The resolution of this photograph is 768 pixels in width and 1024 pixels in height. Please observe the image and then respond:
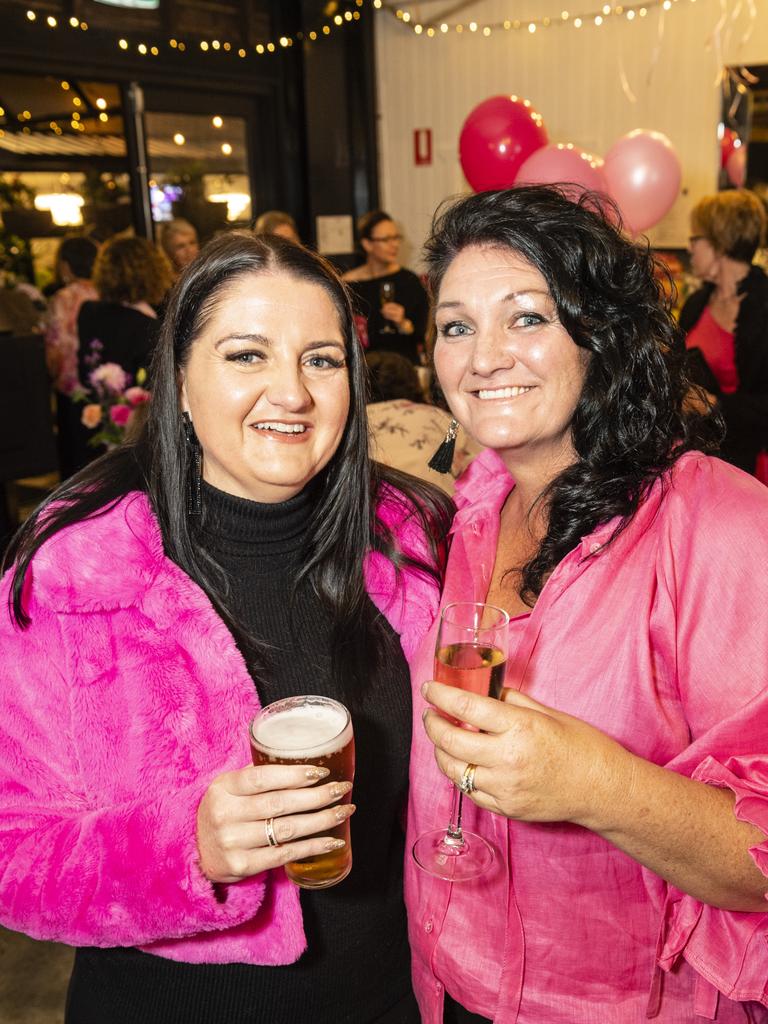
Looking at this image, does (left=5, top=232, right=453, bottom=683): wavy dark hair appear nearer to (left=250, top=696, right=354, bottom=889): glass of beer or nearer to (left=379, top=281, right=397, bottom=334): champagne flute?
(left=250, top=696, right=354, bottom=889): glass of beer

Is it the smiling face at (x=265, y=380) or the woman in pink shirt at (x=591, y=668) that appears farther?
the smiling face at (x=265, y=380)

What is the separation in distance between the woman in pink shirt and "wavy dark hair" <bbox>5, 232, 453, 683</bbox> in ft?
0.51

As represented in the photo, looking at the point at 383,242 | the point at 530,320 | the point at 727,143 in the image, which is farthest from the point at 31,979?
the point at 727,143

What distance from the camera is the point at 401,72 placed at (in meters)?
7.63

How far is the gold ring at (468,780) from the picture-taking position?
1062 millimetres

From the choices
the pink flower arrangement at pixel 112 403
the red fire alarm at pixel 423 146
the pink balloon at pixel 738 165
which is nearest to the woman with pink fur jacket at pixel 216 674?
the pink flower arrangement at pixel 112 403

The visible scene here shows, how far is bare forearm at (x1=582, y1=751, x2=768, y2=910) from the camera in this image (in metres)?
1.07

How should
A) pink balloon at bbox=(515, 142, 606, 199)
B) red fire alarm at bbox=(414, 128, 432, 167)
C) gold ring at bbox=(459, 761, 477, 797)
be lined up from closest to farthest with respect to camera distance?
gold ring at bbox=(459, 761, 477, 797)
pink balloon at bbox=(515, 142, 606, 199)
red fire alarm at bbox=(414, 128, 432, 167)

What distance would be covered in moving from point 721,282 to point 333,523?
3054mm

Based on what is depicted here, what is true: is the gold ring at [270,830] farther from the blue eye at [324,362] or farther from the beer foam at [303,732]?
the blue eye at [324,362]

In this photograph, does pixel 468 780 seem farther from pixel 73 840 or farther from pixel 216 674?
pixel 73 840

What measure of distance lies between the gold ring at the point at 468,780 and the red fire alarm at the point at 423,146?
744cm

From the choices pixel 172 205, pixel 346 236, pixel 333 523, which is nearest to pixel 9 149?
pixel 172 205

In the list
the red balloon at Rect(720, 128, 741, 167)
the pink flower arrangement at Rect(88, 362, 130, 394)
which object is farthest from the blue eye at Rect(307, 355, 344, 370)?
the red balloon at Rect(720, 128, 741, 167)
